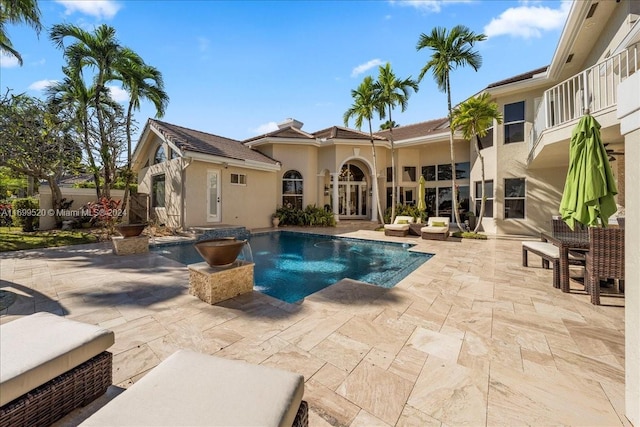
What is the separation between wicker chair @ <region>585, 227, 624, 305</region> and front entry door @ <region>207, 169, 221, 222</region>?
13977 mm

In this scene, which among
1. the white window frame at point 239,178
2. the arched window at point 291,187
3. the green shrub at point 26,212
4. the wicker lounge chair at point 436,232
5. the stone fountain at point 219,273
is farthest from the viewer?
the arched window at point 291,187

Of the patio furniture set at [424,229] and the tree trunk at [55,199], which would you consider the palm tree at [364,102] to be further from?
the tree trunk at [55,199]

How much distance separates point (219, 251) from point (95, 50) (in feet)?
47.7

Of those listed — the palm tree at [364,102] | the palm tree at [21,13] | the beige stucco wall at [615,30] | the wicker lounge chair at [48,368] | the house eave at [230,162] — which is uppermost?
the palm tree at [21,13]

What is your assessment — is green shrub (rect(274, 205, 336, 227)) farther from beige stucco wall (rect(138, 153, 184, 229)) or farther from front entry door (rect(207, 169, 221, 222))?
beige stucco wall (rect(138, 153, 184, 229))

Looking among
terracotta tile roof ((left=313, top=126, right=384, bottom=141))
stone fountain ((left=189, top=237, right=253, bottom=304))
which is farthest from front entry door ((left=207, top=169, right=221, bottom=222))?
stone fountain ((left=189, top=237, right=253, bottom=304))

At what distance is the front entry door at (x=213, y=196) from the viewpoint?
13414 millimetres

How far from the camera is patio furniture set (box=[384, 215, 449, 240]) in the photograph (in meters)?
11.6

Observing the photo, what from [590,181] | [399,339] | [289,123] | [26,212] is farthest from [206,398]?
[289,123]

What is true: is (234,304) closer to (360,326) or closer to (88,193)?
(360,326)

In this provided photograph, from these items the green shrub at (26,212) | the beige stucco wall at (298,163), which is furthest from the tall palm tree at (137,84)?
the beige stucco wall at (298,163)

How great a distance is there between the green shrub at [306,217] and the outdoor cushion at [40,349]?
14563 mm

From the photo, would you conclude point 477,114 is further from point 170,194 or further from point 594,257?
point 170,194

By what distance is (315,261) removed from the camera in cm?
859
